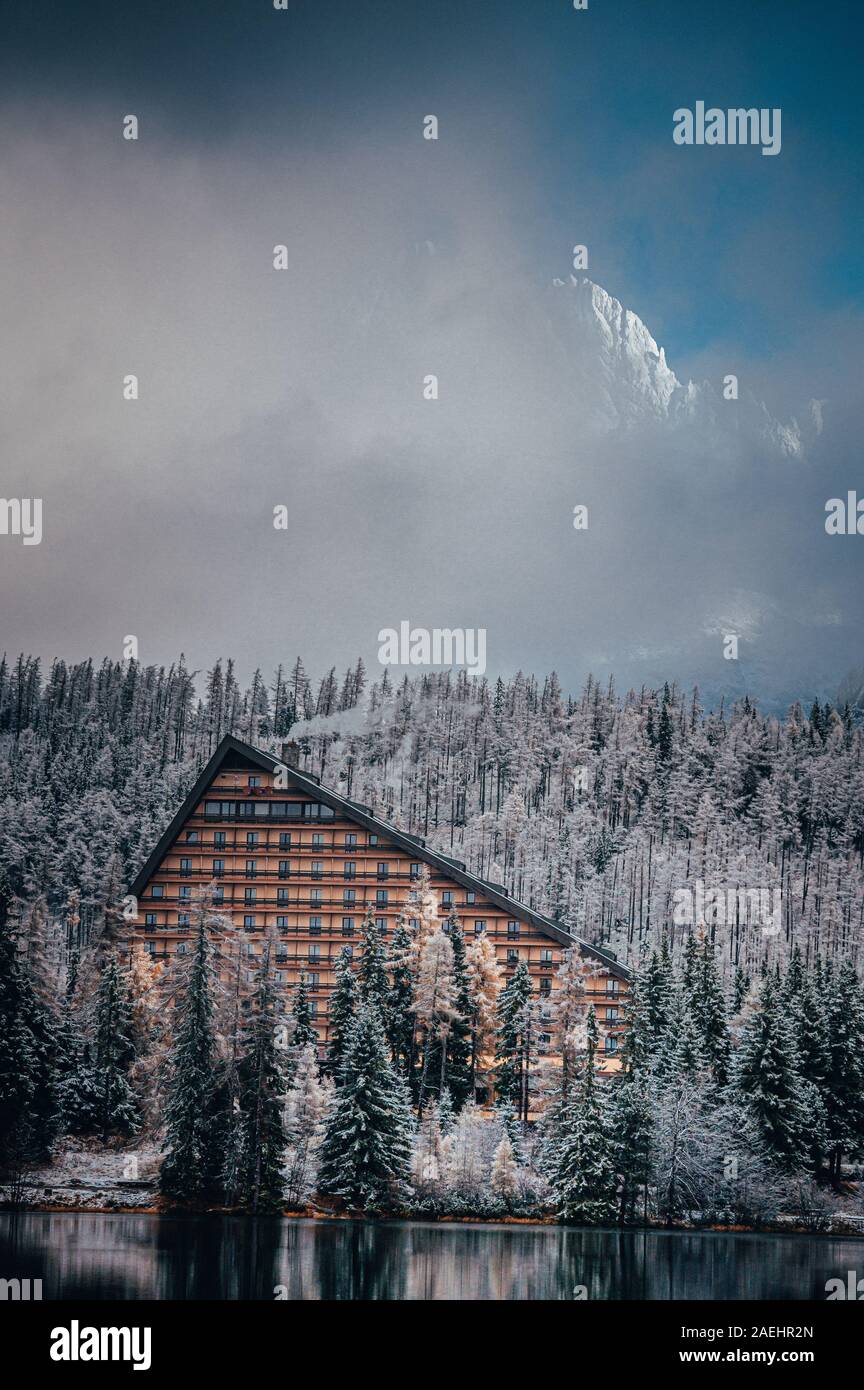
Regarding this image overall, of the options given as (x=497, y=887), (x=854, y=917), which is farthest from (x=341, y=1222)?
(x=854, y=917)

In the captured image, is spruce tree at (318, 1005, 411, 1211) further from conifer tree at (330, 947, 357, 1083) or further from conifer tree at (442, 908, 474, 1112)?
conifer tree at (442, 908, 474, 1112)

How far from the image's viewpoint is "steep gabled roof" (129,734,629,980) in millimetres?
50938

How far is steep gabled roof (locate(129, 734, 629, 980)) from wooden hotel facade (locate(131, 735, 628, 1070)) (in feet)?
0.14

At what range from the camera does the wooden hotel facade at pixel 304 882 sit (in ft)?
167

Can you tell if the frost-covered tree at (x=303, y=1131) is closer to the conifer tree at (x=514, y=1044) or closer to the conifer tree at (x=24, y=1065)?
the conifer tree at (x=514, y=1044)

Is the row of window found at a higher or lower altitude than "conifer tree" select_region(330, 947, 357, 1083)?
higher

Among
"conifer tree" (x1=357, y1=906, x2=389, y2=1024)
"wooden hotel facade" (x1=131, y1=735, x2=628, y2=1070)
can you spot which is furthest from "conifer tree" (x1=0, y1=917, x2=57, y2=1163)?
"conifer tree" (x1=357, y1=906, x2=389, y2=1024)

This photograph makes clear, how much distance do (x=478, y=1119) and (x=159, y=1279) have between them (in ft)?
33.7

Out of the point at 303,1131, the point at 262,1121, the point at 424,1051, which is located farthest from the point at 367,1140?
the point at 424,1051

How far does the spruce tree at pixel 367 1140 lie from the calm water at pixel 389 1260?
92cm

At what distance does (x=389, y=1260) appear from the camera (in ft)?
147

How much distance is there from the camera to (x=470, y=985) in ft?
164

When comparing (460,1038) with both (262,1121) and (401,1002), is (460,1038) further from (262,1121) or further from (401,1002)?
(262,1121)
